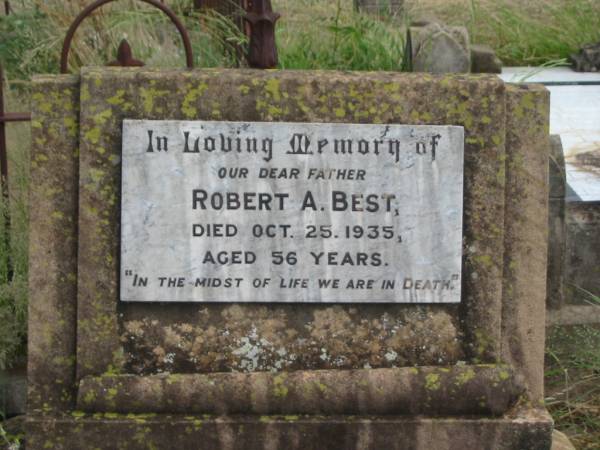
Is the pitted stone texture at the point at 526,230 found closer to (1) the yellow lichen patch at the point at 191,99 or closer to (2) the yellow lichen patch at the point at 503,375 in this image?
(2) the yellow lichen patch at the point at 503,375

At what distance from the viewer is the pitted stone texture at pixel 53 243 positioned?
318cm

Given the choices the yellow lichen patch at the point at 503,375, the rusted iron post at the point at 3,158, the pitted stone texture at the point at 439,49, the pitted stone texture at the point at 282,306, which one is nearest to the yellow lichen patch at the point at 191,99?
the pitted stone texture at the point at 282,306

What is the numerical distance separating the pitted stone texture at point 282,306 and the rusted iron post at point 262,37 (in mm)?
540

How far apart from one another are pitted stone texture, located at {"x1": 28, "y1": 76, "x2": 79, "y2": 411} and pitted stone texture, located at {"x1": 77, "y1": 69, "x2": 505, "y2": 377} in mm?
45

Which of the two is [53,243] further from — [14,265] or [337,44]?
[337,44]

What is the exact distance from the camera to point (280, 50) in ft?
19.8

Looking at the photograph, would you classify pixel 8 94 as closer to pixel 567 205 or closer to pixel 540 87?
pixel 567 205

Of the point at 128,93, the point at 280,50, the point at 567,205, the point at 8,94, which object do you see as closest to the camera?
the point at 128,93

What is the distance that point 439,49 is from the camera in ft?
20.6

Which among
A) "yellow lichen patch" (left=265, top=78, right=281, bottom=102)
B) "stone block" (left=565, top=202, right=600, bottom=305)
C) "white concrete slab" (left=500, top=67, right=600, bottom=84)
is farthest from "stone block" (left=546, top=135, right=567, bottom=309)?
"white concrete slab" (left=500, top=67, right=600, bottom=84)

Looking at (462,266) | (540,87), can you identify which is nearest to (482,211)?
(462,266)

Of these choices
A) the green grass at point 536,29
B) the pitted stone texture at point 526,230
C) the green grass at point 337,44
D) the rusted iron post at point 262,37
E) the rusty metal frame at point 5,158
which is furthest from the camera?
the green grass at point 536,29

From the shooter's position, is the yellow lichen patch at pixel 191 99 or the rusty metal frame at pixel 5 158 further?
the rusty metal frame at pixel 5 158

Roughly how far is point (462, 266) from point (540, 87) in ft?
1.76
